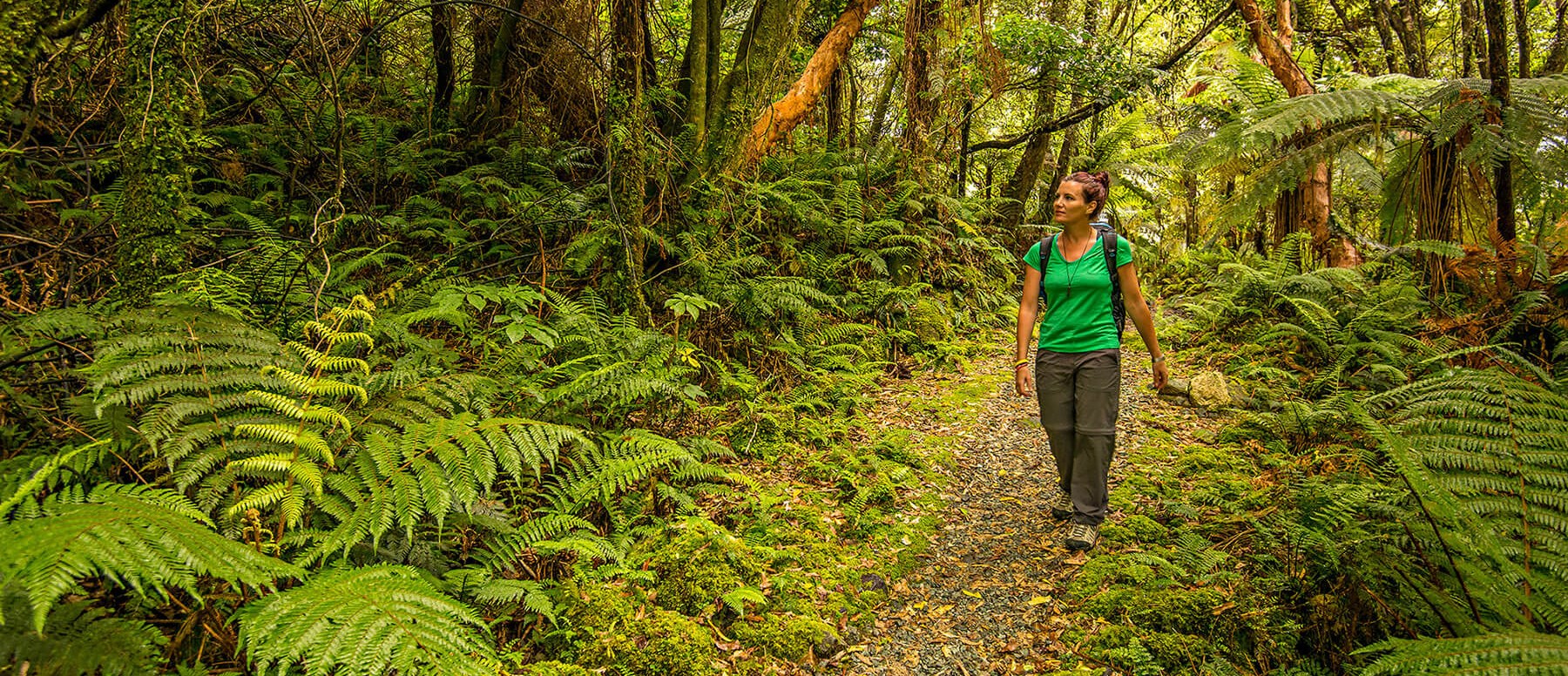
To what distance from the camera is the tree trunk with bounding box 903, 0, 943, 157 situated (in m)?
8.24

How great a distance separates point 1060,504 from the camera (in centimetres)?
423

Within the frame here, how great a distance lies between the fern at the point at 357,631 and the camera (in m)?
1.80

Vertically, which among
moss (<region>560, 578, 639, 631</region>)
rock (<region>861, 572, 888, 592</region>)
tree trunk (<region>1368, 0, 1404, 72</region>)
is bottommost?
rock (<region>861, 572, 888, 592</region>)

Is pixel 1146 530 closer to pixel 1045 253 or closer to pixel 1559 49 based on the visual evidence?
pixel 1045 253

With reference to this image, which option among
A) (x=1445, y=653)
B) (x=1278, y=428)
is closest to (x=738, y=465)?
(x=1445, y=653)

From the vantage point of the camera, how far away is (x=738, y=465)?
4.42 m

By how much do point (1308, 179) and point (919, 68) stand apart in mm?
4382

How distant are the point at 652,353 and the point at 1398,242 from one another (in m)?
7.09

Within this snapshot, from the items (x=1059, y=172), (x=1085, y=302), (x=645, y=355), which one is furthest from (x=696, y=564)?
(x=1059, y=172)

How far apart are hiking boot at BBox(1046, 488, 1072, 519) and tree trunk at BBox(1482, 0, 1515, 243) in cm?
348

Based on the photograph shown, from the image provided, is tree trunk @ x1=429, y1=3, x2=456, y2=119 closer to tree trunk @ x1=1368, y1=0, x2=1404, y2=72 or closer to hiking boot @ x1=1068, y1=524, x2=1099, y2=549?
hiking boot @ x1=1068, y1=524, x2=1099, y2=549

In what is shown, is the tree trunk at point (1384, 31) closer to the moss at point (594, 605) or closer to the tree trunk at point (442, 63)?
the tree trunk at point (442, 63)

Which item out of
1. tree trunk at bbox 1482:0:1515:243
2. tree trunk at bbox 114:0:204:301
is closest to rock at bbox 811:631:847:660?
tree trunk at bbox 114:0:204:301

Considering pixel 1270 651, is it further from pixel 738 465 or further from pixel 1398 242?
pixel 1398 242
